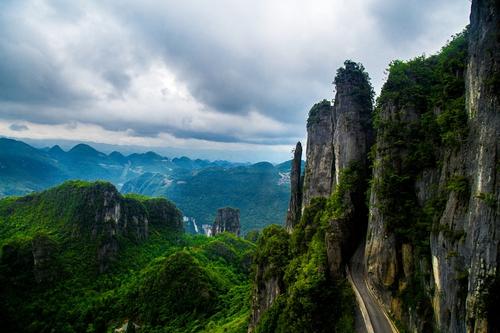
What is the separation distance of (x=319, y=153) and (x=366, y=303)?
84.4ft

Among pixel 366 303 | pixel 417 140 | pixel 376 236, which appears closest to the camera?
pixel 417 140

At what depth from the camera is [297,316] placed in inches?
1375

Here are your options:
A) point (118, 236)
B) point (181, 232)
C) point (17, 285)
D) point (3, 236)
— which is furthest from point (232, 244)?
point (3, 236)

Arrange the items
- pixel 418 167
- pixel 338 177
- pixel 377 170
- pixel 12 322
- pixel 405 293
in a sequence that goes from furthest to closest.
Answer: pixel 12 322, pixel 338 177, pixel 377 170, pixel 418 167, pixel 405 293

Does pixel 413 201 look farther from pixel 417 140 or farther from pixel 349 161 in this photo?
pixel 349 161

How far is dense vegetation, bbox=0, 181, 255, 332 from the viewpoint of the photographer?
75875 mm

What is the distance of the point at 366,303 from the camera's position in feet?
106

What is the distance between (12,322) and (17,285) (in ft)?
40.8

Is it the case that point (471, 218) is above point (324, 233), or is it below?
above

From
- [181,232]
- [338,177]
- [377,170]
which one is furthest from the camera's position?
[181,232]

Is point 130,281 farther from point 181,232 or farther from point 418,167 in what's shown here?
point 418,167

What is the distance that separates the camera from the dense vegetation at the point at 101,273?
75875mm

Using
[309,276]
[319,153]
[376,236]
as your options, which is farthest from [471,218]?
[319,153]

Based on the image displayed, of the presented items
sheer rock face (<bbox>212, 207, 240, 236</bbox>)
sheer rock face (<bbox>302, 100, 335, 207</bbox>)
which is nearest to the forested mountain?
sheer rock face (<bbox>302, 100, 335, 207</bbox>)
